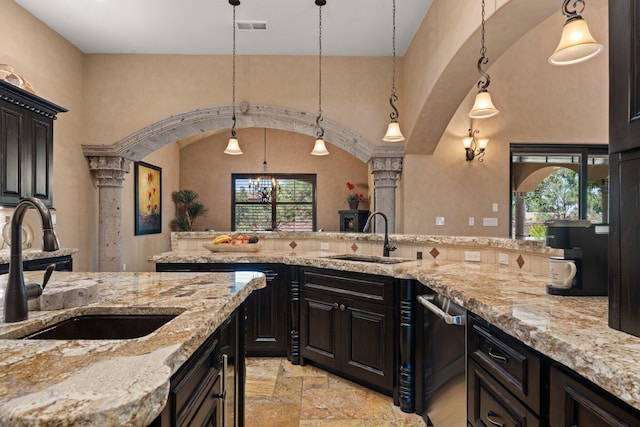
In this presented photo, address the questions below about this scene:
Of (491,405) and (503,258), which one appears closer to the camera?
(491,405)

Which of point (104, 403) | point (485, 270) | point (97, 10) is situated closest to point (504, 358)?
point (485, 270)

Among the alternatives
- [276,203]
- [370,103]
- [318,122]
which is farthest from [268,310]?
[276,203]

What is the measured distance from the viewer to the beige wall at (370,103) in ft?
16.0

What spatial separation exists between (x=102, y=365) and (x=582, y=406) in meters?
1.13

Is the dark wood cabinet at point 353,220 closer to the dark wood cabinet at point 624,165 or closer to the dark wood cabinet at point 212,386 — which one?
the dark wood cabinet at point 212,386

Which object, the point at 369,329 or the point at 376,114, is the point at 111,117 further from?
the point at 369,329

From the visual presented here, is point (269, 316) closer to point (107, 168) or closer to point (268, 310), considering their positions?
point (268, 310)

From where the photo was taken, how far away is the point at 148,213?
23.2ft

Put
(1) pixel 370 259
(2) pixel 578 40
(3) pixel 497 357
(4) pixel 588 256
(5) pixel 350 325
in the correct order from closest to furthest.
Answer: (3) pixel 497 357 < (4) pixel 588 256 < (2) pixel 578 40 < (5) pixel 350 325 < (1) pixel 370 259

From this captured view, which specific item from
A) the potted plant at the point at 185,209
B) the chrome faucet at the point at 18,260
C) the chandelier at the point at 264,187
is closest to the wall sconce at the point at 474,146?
the chrome faucet at the point at 18,260

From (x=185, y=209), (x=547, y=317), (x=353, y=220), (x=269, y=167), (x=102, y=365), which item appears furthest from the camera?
(x=269, y=167)

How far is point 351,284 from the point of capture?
103 inches

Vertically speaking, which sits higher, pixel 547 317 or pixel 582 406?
pixel 547 317

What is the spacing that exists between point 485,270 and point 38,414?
2.22 metres
